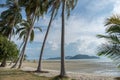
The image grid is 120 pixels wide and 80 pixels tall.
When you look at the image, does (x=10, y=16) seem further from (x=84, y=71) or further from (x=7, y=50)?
(x=84, y=71)

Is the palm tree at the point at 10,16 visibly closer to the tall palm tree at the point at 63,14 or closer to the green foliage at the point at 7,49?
the green foliage at the point at 7,49

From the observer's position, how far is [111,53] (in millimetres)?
9391

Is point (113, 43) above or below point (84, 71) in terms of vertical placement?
above

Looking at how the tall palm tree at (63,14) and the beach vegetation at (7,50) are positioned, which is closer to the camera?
the tall palm tree at (63,14)

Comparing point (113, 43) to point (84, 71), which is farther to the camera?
point (84, 71)

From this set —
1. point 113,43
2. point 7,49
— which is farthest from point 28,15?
point 113,43

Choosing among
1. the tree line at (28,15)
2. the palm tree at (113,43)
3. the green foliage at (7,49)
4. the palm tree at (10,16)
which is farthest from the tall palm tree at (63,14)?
the palm tree at (10,16)

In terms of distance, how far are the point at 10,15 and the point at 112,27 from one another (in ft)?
101

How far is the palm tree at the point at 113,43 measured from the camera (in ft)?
30.7

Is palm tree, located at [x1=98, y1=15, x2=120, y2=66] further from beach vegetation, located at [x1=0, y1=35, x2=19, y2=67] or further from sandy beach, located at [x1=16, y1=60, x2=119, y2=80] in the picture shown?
beach vegetation, located at [x1=0, y1=35, x2=19, y2=67]

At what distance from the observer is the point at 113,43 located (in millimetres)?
9398

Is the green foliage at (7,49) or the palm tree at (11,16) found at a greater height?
the palm tree at (11,16)

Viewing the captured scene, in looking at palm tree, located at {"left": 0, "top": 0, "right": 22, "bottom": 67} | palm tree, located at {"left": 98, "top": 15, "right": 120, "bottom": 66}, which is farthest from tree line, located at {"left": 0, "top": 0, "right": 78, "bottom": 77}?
palm tree, located at {"left": 98, "top": 15, "right": 120, "bottom": 66}

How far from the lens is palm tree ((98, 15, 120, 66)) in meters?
9.35
